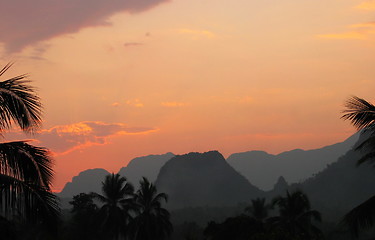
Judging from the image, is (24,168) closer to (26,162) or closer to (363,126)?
(26,162)

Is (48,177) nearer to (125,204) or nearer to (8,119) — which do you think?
(8,119)

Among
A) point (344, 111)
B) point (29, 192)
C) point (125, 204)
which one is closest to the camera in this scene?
point (29, 192)

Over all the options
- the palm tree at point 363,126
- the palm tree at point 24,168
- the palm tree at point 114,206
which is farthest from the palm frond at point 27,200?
the palm tree at point 114,206

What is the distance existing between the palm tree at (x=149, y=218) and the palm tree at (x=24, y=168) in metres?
48.2

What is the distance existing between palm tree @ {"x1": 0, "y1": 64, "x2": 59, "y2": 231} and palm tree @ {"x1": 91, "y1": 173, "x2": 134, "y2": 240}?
1990 inches

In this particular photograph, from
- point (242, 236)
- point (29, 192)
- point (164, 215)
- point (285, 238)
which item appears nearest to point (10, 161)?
point (29, 192)

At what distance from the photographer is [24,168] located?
1027 cm

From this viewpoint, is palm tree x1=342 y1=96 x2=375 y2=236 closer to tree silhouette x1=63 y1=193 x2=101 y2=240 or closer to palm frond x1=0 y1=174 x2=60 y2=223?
palm frond x1=0 y1=174 x2=60 y2=223

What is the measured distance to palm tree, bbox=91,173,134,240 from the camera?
60.5 m

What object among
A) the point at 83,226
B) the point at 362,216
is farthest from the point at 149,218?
the point at 362,216

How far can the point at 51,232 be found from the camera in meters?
10.1

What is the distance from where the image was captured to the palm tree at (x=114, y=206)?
6047 centimetres

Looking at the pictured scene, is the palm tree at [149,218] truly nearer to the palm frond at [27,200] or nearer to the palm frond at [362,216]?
the palm frond at [362,216]

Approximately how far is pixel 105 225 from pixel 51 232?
51.6 meters
